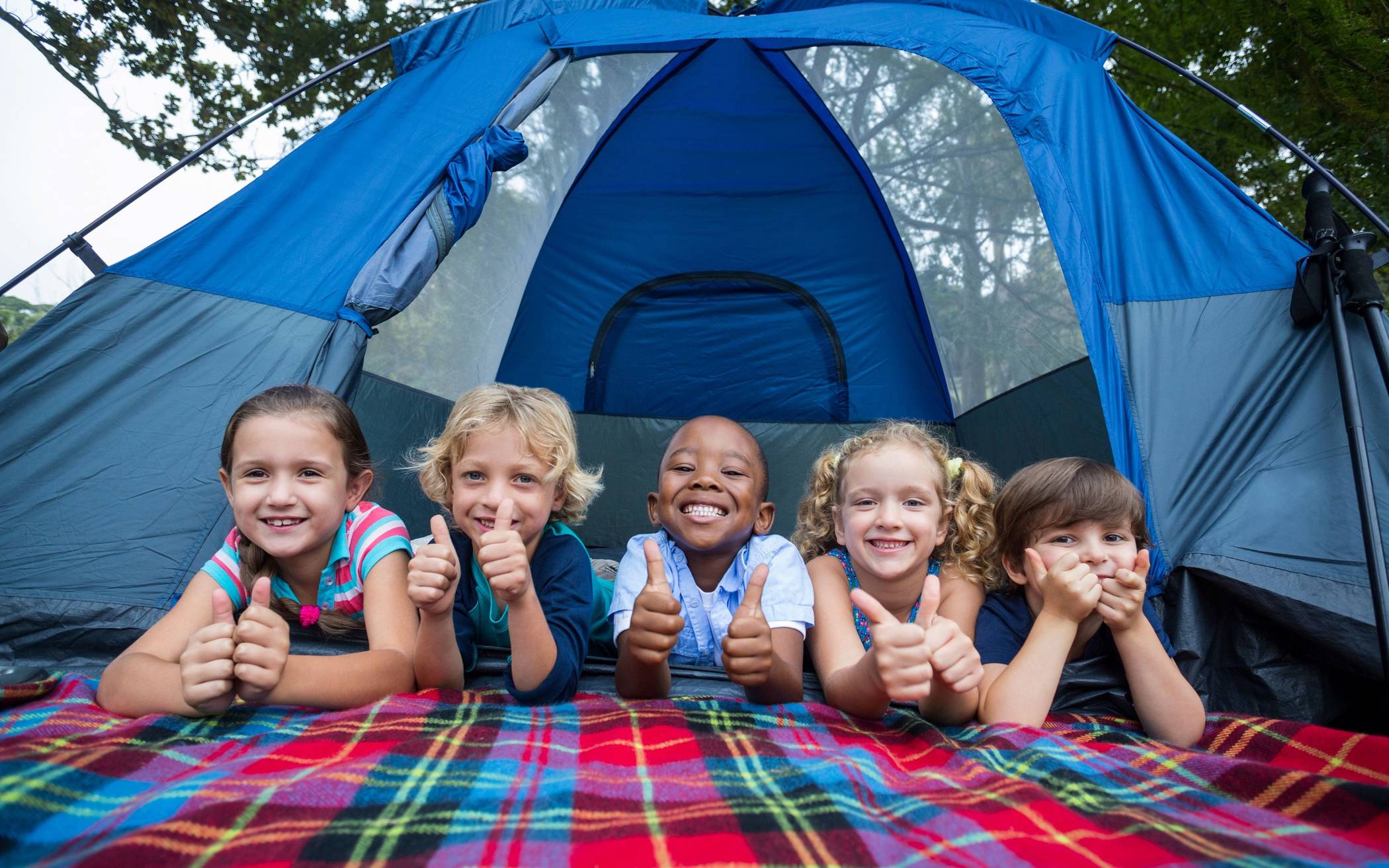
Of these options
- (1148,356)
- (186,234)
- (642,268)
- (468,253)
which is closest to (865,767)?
(1148,356)

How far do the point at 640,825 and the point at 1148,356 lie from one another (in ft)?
4.92

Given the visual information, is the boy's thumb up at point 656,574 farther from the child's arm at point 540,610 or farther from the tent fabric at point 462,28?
the tent fabric at point 462,28

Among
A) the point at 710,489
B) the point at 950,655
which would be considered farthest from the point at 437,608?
the point at 950,655

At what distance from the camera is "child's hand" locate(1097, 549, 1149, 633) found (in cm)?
127

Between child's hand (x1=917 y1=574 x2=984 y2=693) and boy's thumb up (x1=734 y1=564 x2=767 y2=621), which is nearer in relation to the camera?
child's hand (x1=917 y1=574 x2=984 y2=693)

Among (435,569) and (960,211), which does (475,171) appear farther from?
(960,211)

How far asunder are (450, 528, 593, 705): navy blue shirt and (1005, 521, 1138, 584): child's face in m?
0.82

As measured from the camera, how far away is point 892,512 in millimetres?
1503

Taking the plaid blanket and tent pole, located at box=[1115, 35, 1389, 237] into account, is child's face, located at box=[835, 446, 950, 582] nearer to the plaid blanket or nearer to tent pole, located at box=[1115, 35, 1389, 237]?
the plaid blanket

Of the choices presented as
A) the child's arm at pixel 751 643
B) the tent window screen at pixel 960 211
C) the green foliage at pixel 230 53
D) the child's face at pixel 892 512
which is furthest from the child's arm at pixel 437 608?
the green foliage at pixel 230 53

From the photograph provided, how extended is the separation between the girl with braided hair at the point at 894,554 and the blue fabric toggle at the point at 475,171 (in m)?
0.99

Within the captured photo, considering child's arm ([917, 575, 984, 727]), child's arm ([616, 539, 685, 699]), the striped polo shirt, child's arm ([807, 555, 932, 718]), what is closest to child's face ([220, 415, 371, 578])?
the striped polo shirt

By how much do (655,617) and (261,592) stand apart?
529mm

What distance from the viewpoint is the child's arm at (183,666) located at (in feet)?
3.61
